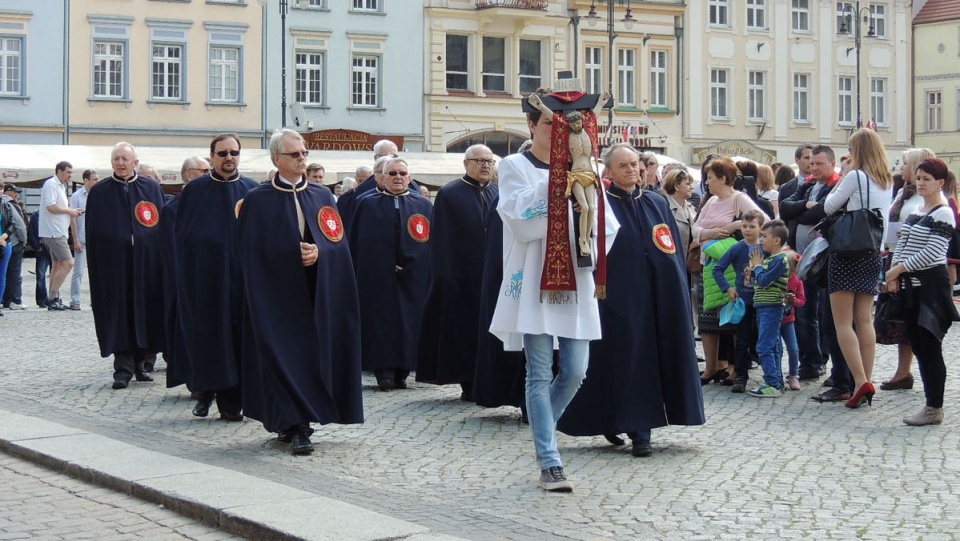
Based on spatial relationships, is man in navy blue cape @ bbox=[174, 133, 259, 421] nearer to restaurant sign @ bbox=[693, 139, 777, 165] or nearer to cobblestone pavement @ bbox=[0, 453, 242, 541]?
cobblestone pavement @ bbox=[0, 453, 242, 541]

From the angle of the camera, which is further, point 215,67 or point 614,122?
point 614,122

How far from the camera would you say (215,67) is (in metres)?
45.0

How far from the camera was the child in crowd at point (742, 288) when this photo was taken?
39.0 feet

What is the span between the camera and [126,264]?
12781 millimetres

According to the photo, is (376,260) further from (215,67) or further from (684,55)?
(684,55)

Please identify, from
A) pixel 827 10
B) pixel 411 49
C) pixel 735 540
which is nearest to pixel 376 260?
pixel 735 540

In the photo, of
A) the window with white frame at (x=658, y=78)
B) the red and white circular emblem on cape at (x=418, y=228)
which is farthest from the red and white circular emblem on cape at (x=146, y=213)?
the window with white frame at (x=658, y=78)

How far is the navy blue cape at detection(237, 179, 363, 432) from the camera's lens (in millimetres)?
8750

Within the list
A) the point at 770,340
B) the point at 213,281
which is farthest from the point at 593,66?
the point at 213,281

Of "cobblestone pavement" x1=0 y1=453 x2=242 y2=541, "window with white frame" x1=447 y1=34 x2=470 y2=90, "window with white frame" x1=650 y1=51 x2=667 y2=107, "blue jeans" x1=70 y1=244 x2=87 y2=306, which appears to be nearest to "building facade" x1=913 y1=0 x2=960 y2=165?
"window with white frame" x1=650 y1=51 x2=667 y2=107

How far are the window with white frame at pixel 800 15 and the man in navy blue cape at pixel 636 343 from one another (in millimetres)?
46321

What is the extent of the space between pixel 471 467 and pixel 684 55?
4448 centimetres

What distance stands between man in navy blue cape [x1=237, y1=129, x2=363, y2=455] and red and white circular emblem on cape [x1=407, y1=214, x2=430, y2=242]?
3793 mm

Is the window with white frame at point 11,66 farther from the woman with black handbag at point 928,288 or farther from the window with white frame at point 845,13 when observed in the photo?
the woman with black handbag at point 928,288
